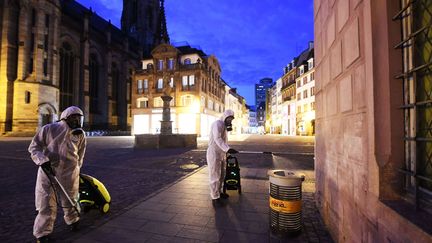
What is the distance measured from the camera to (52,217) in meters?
3.27

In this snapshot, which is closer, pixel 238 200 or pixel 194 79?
pixel 238 200

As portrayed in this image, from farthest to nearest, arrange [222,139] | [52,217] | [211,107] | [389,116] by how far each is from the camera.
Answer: [211,107] → [222,139] → [52,217] → [389,116]

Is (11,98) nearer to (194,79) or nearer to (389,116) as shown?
(194,79)

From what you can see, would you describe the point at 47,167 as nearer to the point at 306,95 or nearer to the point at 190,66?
the point at 190,66

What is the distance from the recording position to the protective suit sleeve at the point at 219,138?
Answer: 4779mm

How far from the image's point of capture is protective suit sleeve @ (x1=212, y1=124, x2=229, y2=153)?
15.7 feet

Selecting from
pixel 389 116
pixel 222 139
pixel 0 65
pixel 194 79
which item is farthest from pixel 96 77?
pixel 389 116

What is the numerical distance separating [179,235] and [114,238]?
0.86 metres

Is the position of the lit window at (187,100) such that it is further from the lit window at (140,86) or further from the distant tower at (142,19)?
the distant tower at (142,19)

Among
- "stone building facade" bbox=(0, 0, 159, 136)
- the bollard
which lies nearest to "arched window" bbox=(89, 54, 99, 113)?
"stone building facade" bbox=(0, 0, 159, 136)

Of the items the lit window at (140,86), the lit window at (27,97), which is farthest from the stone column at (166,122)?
the lit window at (140,86)

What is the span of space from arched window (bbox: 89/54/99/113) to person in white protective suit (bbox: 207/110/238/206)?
43812 mm

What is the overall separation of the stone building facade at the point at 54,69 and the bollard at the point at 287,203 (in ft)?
117

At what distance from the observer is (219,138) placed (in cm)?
491
